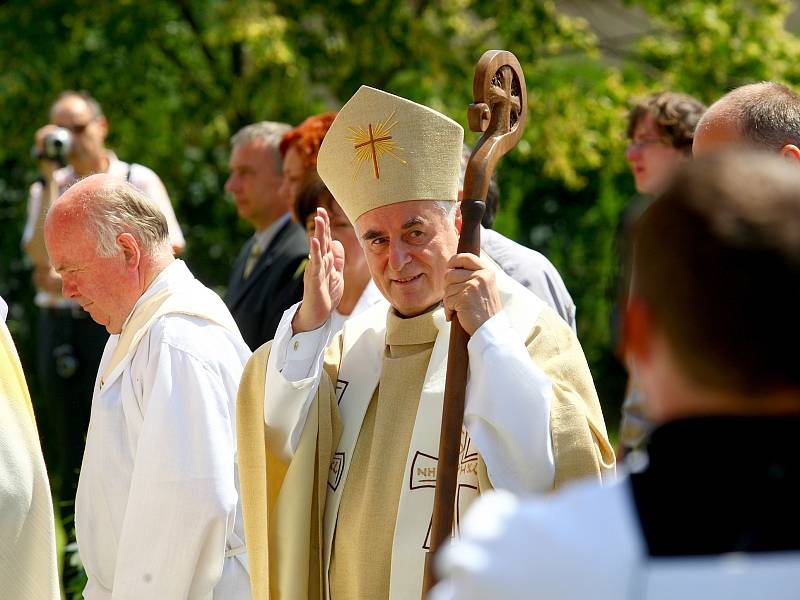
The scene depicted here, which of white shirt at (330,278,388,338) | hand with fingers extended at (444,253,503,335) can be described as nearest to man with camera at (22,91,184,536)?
white shirt at (330,278,388,338)

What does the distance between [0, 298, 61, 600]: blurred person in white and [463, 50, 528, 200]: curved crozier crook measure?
5.15 feet

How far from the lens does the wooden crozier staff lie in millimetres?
2920

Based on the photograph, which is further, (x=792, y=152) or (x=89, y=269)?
(x=89, y=269)

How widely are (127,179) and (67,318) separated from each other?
1.00 metres

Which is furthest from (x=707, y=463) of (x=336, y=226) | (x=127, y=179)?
(x=127, y=179)

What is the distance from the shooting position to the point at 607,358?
1180 cm

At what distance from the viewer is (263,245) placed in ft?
20.2

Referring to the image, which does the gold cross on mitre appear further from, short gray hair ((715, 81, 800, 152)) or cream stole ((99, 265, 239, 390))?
short gray hair ((715, 81, 800, 152))

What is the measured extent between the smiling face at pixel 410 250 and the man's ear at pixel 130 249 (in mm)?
791

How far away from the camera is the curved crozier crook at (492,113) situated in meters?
3.12

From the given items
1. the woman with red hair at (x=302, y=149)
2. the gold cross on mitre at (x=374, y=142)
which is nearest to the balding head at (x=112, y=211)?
the gold cross on mitre at (x=374, y=142)

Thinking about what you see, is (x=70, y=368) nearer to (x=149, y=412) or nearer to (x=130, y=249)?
(x=130, y=249)

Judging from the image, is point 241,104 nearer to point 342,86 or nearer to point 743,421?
point 342,86

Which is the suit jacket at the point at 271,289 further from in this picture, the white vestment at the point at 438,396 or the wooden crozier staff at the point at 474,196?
the wooden crozier staff at the point at 474,196
